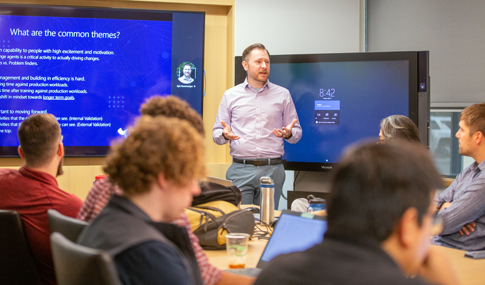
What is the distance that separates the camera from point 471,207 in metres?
2.27

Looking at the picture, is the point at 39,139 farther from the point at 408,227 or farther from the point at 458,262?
the point at 458,262

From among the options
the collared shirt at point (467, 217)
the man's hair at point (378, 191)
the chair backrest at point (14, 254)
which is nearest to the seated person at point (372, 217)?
the man's hair at point (378, 191)

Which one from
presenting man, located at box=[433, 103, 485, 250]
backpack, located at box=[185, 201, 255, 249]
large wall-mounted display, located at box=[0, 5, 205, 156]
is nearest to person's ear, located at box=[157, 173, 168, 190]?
backpack, located at box=[185, 201, 255, 249]

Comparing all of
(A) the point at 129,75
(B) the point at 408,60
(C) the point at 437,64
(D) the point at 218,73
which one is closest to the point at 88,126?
(A) the point at 129,75

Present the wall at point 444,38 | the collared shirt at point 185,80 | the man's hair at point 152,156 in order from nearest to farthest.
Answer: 1. the man's hair at point 152,156
2. the wall at point 444,38
3. the collared shirt at point 185,80

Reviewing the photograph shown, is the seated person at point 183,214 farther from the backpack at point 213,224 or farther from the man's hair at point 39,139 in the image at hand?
the man's hair at point 39,139

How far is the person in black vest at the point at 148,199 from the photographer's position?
952mm

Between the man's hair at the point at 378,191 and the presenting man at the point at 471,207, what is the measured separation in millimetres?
1595

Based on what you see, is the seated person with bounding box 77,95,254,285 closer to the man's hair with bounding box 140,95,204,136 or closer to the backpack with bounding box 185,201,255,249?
the man's hair with bounding box 140,95,204,136

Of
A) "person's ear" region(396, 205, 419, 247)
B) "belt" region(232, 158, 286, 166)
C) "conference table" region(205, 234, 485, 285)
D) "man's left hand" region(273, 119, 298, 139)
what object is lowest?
"conference table" region(205, 234, 485, 285)

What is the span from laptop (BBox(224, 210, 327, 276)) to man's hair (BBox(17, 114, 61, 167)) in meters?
1.07

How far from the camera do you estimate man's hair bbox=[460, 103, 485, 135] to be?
249cm

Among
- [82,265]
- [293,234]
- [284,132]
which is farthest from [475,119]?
[82,265]

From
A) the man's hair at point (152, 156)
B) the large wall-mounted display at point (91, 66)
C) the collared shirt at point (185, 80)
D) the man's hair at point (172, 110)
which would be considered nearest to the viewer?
the man's hair at point (152, 156)
